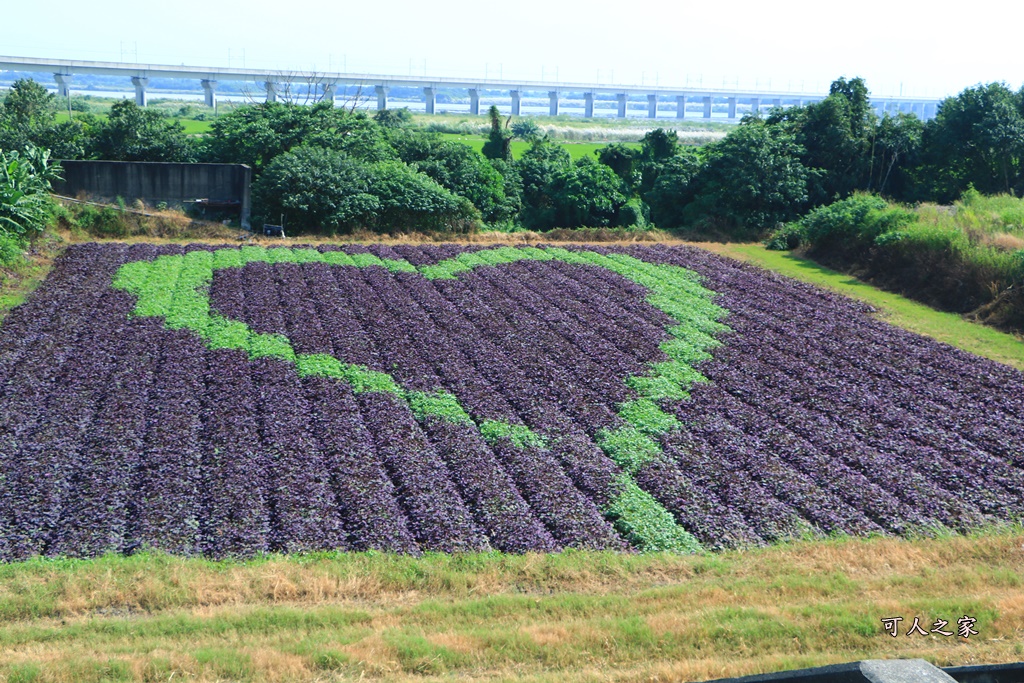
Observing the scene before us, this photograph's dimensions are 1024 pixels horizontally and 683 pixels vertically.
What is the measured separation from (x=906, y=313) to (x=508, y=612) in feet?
59.5

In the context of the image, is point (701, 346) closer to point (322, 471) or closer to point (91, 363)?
point (322, 471)

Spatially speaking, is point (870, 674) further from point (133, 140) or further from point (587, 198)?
point (133, 140)

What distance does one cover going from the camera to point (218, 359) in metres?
17.4

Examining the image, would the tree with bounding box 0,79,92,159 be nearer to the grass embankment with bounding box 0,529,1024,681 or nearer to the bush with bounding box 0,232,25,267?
the bush with bounding box 0,232,25,267

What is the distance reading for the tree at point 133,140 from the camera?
117 feet

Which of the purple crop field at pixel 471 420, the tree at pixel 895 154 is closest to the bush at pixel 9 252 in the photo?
the purple crop field at pixel 471 420

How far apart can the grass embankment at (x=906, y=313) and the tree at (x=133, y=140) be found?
22403mm

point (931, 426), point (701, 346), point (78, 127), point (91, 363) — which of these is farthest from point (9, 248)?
point (931, 426)

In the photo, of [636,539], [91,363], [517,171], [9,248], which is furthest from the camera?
[517,171]

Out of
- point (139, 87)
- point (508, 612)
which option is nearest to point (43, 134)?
point (508, 612)

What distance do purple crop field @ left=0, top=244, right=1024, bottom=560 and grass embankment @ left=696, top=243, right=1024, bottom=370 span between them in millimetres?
1105

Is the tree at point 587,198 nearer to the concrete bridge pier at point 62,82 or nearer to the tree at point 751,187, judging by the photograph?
the tree at point 751,187

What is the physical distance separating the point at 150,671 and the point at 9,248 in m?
19.2

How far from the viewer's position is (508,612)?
9.40 m
